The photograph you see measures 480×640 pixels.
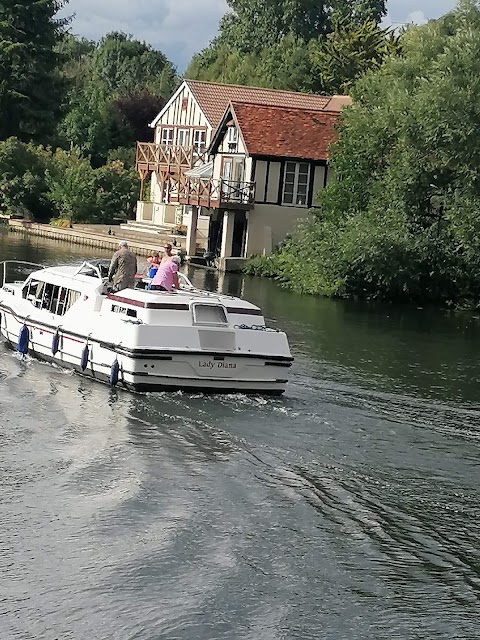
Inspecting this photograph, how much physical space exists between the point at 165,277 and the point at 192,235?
31.8 metres

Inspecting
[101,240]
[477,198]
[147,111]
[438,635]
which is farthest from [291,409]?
[147,111]

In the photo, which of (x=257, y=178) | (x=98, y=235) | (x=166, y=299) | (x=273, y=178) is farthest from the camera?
(x=98, y=235)

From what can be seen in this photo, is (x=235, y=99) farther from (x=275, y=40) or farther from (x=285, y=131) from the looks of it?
(x=275, y=40)

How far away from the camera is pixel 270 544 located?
44.0ft

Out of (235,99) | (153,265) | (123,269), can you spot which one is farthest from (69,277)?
(235,99)

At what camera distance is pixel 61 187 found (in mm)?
68438

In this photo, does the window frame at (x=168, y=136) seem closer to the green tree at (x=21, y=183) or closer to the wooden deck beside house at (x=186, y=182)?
the wooden deck beside house at (x=186, y=182)

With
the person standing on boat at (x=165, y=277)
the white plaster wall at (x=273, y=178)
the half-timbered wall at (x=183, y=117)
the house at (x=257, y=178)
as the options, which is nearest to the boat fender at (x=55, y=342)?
the person standing on boat at (x=165, y=277)

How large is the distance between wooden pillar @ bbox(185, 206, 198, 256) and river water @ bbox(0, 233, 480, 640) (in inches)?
1215

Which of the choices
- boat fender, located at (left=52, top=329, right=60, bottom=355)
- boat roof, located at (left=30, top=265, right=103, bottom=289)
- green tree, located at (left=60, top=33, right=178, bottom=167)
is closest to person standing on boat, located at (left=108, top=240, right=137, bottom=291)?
boat roof, located at (left=30, top=265, right=103, bottom=289)

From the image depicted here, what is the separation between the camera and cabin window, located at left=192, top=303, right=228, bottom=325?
20672 millimetres

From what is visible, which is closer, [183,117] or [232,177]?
[232,177]

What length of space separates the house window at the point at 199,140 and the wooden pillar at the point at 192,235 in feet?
47.0

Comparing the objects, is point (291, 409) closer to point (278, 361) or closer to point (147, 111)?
point (278, 361)
